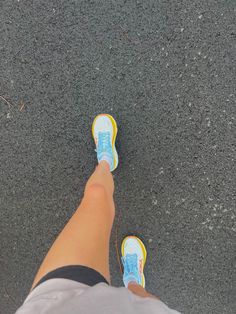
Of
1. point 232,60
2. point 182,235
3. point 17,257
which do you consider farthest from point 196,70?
point 17,257

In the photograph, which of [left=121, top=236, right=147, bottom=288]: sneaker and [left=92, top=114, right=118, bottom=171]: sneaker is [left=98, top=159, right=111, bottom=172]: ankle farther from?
[left=121, top=236, right=147, bottom=288]: sneaker

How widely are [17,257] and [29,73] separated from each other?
0.83m

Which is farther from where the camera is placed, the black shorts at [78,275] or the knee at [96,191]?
the knee at [96,191]

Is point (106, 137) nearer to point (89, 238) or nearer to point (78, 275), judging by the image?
point (89, 238)

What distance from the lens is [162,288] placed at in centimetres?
147

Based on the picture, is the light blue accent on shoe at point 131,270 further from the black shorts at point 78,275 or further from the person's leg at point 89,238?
the black shorts at point 78,275

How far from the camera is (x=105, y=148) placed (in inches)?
53.7

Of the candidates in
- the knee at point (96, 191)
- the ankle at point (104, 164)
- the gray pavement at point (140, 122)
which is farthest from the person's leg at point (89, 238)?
the gray pavement at point (140, 122)

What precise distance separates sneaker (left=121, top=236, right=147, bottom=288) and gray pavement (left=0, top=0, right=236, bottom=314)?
0.04m

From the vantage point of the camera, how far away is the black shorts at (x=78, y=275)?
0.91 meters

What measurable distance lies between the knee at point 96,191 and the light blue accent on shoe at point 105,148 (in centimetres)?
18

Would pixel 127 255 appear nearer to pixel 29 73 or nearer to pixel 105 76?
pixel 105 76

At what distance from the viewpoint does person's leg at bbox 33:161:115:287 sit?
973mm

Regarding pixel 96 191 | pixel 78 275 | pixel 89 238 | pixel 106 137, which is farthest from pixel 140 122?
pixel 78 275
